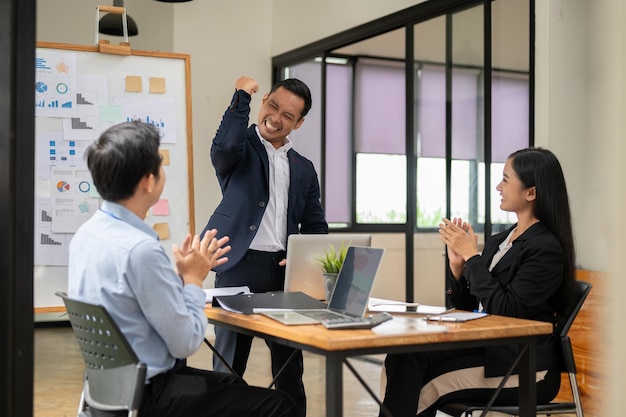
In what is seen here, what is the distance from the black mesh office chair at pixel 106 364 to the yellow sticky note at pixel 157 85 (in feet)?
8.61


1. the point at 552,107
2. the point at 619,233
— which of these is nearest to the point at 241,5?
the point at 552,107

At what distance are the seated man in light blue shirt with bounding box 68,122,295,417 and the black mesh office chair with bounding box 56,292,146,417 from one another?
0.18 ft

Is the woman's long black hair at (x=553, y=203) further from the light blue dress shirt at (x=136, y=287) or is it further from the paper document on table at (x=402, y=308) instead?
the light blue dress shirt at (x=136, y=287)

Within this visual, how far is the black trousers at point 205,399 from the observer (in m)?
Result: 1.90

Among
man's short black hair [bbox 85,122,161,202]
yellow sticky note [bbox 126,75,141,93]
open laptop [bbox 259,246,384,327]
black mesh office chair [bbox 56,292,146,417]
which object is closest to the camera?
black mesh office chair [bbox 56,292,146,417]

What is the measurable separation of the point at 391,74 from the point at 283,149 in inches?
222

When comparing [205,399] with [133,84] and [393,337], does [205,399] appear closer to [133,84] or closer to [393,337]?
[393,337]

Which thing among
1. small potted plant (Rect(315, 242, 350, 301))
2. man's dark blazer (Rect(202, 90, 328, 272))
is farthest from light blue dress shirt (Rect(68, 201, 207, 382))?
man's dark blazer (Rect(202, 90, 328, 272))

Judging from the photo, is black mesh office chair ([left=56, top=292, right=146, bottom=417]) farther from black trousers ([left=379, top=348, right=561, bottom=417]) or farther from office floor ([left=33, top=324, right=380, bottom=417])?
office floor ([left=33, top=324, right=380, bottom=417])

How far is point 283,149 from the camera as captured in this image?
3180mm

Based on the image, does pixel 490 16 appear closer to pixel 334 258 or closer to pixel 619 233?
pixel 334 258

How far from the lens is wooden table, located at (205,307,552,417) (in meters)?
1.82

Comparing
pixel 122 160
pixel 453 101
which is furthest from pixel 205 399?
pixel 453 101

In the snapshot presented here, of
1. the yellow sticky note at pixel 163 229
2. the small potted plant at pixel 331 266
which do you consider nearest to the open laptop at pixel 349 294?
the small potted plant at pixel 331 266
